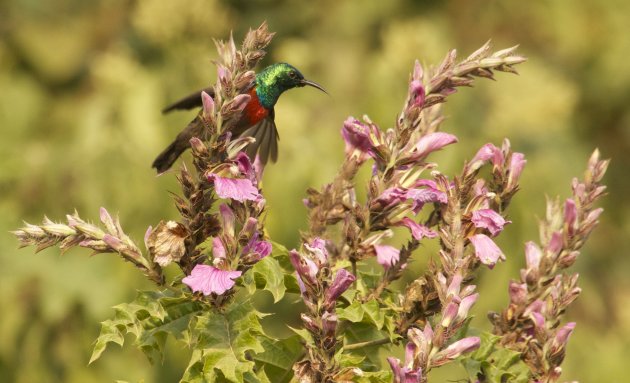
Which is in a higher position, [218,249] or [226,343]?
[218,249]

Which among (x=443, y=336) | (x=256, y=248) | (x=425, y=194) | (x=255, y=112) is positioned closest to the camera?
(x=443, y=336)

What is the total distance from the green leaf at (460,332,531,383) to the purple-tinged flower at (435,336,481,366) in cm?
21

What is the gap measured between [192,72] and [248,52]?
5.43 meters

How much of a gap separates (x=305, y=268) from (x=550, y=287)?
84cm

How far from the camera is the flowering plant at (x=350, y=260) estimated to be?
8.30 ft

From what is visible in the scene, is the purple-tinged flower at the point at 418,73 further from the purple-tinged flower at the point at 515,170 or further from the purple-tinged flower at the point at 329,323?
the purple-tinged flower at the point at 329,323

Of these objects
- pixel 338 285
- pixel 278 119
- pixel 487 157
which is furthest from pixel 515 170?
pixel 278 119

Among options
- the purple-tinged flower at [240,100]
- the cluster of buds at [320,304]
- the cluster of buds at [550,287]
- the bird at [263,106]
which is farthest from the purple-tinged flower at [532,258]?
the bird at [263,106]


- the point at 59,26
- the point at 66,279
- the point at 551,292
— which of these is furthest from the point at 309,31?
the point at 551,292

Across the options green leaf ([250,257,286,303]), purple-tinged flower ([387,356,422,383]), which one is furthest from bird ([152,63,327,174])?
purple-tinged flower ([387,356,422,383])

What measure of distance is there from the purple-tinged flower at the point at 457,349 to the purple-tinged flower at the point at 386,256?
36 cm

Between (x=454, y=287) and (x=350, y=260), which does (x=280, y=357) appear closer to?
(x=350, y=260)

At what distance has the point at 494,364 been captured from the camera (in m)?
2.79

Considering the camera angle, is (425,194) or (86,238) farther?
(425,194)
